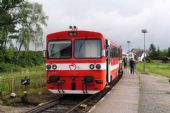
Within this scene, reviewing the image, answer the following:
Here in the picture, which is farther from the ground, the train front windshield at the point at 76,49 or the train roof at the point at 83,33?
the train roof at the point at 83,33

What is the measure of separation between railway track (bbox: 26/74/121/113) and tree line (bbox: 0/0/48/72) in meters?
25.2

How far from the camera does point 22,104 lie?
1844 cm

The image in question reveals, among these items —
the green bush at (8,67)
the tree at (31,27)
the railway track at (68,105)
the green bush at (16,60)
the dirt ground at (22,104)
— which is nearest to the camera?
the railway track at (68,105)

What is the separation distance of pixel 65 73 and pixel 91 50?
1509 mm

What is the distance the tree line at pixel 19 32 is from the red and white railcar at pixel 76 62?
2616 centimetres

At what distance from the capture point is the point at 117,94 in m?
21.3

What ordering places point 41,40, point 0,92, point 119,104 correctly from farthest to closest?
point 41,40 → point 0,92 → point 119,104

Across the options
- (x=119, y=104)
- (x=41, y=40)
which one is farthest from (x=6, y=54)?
(x=119, y=104)

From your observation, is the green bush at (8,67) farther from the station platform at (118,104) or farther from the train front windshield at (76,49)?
the train front windshield at (76,49)

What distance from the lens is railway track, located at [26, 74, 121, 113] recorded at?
53.5 feet

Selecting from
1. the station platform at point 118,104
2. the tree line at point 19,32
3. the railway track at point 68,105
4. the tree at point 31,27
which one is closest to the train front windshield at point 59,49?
the railway track at point 68,105

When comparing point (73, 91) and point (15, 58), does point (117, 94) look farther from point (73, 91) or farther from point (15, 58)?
point (15, 58)

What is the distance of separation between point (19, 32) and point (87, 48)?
6010 centimetres

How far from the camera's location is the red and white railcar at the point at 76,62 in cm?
1856
